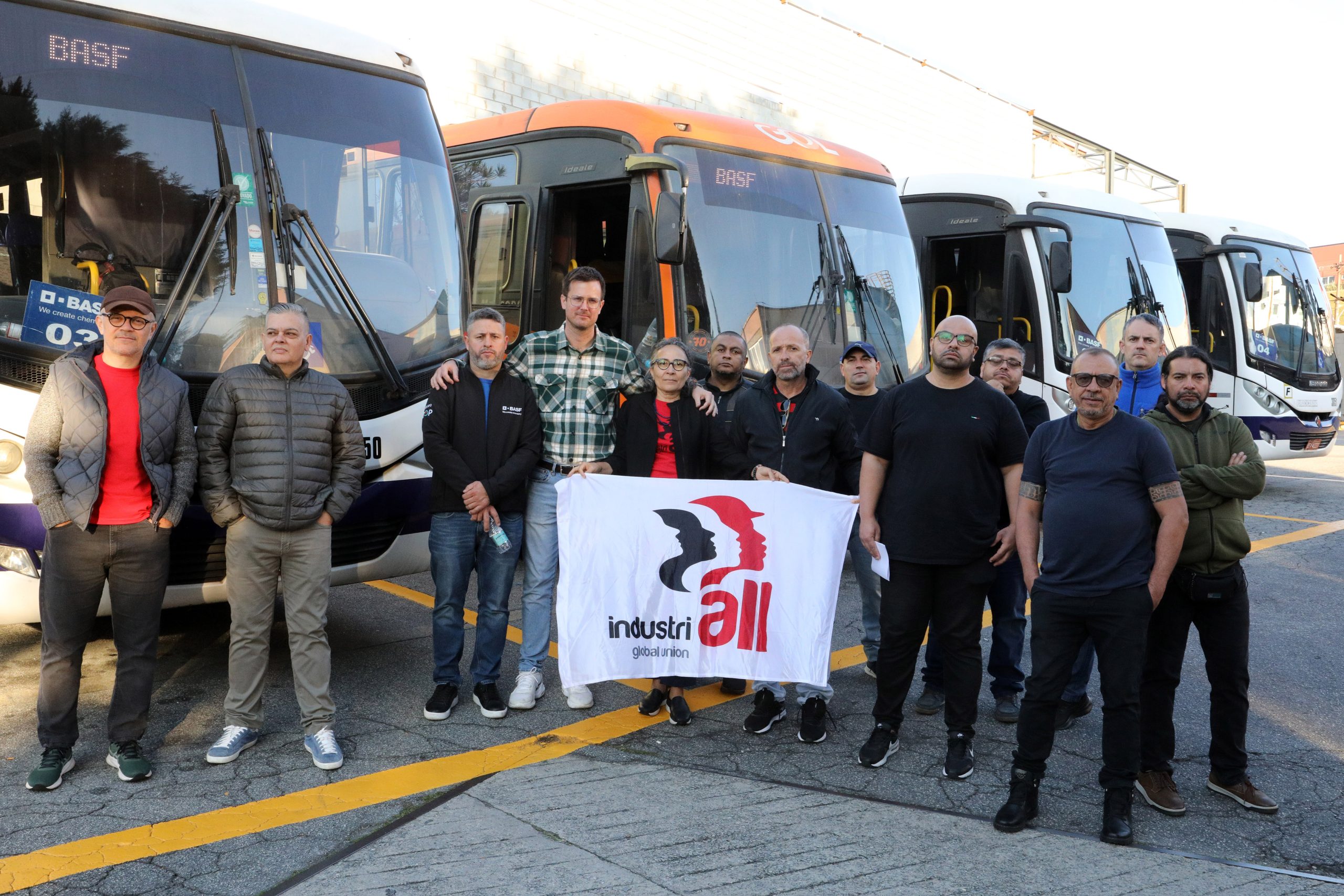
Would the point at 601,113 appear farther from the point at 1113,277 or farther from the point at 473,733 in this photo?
the point at 1113,277

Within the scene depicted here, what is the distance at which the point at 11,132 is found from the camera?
4723mm

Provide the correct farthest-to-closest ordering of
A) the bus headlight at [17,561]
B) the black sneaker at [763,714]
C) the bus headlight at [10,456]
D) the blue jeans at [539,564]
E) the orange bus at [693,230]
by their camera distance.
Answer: the orange bus at [693,230] < the blue jeans at [539,564] < the black sneaker at [763,714] < the bus headlight at [17,561] < the bus headlight at [10,456]

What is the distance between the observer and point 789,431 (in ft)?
17.2

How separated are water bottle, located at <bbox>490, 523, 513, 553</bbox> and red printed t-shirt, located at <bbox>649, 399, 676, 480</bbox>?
29.1 inches

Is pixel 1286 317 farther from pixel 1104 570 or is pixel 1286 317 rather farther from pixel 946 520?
pixel 1104 570

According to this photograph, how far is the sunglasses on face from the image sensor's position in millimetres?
4488

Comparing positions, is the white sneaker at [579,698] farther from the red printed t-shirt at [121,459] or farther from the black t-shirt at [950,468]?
the red printed t-shirt at [121,459]

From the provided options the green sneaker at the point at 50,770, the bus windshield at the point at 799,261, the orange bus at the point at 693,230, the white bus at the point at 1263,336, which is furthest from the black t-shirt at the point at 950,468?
the white bus at the point at 1263,336

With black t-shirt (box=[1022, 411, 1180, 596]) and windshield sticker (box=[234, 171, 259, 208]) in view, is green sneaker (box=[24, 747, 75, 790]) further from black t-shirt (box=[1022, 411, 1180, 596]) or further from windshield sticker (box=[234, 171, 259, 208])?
black t-shirt (box=[1022, 411, 1180, 596])

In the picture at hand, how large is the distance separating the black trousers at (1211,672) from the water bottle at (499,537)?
275 cm

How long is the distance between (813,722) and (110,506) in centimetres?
301

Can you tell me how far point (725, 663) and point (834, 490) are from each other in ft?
3.42

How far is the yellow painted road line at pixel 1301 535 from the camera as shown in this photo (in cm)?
1002

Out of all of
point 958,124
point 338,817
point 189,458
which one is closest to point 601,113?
point 189,458
